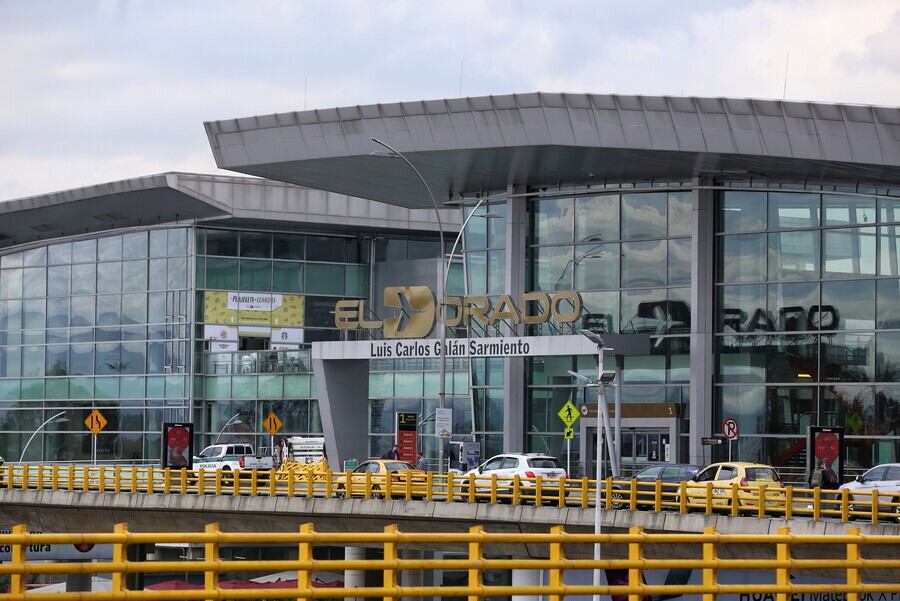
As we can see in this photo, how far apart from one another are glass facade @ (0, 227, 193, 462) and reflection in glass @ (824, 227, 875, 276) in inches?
1423

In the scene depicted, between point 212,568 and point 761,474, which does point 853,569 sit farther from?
point 761,474

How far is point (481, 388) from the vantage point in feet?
190

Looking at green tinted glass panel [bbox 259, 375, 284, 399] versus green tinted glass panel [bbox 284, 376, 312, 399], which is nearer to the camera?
green tinted glass panel [bbox 284, 376, 312, 399]

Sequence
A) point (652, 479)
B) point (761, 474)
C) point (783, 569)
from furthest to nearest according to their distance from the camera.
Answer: point (652, 479)
point (761, 474)
point (783, 569)

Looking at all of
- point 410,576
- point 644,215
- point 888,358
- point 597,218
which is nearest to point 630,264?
point 644,215

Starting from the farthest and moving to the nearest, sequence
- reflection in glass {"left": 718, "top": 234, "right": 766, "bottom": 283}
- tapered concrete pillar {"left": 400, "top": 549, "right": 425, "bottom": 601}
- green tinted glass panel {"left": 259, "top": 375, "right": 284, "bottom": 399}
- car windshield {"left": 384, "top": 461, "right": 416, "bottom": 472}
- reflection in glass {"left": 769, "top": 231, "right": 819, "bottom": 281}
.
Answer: green tinted glass panel {"left": 259, "top": 375, "right": 284, "bottom": 399} < reflection in glass {"left": 718, "top": 234, "right": 766, "bottom": 283} < reflection in glass {"left": 769, "top": 231, "right": 819, "bottom": 281} < car windshield {"left": 384, "top": 461, "right": 416, "bottom": 472} < tapered concrete pillar {"left": 400, "top": 549, "right": 425, "bottom": 601}

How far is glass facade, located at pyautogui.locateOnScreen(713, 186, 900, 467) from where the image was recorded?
4812cm

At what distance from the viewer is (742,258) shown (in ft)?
168

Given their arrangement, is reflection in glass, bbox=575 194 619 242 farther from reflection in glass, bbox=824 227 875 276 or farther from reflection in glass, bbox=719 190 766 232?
reflection in glass, bbox=824 227 875 276

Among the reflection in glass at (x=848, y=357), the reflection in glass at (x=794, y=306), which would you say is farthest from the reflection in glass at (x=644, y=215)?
the reflection in glass at (x=848, y=357)

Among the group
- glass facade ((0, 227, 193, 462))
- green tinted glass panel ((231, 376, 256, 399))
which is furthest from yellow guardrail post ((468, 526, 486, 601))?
glass facade ((0, 227, 193, 462))

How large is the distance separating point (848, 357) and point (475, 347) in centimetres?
1270

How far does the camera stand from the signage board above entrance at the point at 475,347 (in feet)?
172

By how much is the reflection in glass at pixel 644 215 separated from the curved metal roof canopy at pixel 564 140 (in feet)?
2.95
